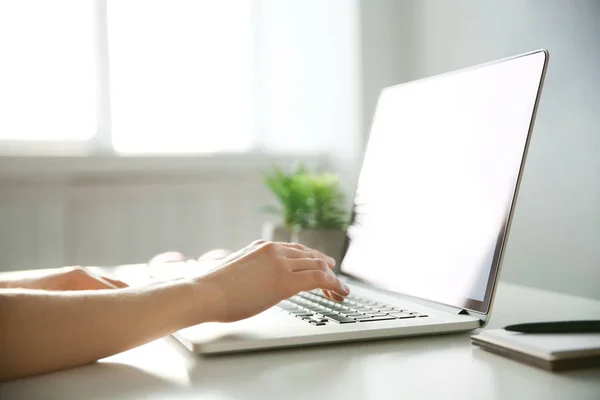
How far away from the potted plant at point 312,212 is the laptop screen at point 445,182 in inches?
4.2

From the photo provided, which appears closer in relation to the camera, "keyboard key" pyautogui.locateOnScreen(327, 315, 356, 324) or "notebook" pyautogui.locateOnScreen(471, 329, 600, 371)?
"notebook" pyautogui.locateOnScreen(471, 329, 600, 371)

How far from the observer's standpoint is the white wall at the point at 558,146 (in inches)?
47.7

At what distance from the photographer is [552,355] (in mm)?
577

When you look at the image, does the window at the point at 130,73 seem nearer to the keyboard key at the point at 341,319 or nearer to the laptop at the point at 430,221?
the laptop at the point at 430,221

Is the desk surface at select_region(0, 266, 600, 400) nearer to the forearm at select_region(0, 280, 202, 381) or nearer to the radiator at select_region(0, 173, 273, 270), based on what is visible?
the forearm at select_region(0, 280, 202, 381)

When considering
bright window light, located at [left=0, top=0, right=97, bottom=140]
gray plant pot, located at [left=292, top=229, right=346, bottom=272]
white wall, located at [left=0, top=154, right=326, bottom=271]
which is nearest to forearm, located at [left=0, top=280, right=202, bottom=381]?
gray plant pot, located at [left=292, top=229, right=346, bottom=272]

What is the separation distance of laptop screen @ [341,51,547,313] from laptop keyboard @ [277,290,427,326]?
0.24ft

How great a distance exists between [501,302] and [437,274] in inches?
6.7

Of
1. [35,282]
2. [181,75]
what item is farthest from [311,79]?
[35,282]

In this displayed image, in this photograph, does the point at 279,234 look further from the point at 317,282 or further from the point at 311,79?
the point at 311,79

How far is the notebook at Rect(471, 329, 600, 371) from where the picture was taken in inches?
22.8

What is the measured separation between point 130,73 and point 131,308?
178cm

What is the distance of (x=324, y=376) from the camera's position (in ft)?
1.92

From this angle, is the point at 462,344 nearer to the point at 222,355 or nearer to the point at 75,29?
A: the point at 222,355
